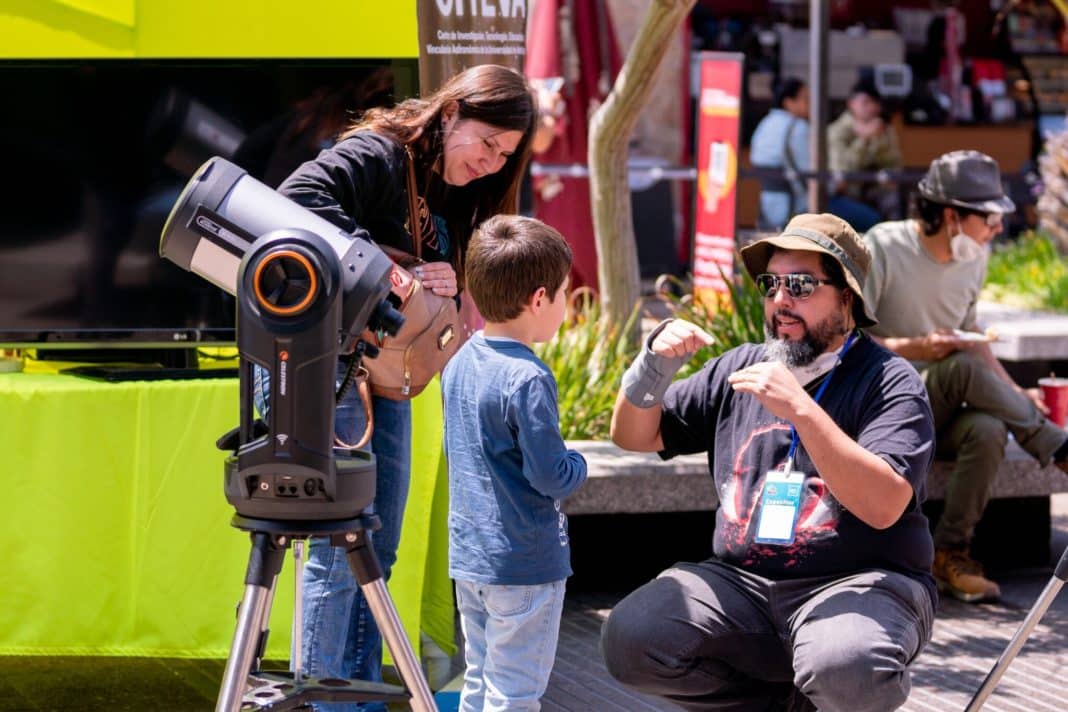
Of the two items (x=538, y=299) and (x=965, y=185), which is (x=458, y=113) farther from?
(x=965, y=185)

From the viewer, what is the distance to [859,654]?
3484mm

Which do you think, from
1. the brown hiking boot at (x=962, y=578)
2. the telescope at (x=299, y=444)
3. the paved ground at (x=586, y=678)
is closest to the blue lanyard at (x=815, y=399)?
the telescope at (x=299, y=444)

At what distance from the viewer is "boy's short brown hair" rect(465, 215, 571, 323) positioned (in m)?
3.63

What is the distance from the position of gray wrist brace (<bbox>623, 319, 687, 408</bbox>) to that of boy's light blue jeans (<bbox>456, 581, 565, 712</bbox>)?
0.48m

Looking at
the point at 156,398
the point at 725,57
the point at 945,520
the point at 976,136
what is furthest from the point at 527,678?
the point at 976,136

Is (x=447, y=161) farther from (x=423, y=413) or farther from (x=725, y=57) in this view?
(x=725, y=57)

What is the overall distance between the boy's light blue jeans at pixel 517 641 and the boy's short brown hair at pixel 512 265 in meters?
0.61

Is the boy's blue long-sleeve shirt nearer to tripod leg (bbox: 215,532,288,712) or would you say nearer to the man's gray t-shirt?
tripod leg (bbox: 215,532,288,712)

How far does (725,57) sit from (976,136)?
8.06 meters

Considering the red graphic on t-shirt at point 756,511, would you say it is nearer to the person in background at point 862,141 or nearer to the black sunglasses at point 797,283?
the black sunglasses at point 797,283

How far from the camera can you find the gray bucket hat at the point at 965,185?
5684mm

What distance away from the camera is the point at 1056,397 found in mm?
5812

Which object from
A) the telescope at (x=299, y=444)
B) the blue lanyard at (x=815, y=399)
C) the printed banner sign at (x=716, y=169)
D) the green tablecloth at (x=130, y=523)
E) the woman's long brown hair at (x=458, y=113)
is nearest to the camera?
the telescope at (x=299, y=444)

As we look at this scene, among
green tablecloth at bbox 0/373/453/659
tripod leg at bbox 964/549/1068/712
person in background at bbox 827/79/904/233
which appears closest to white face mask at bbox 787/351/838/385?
tripod leg at bbox 964/549/1068/712
